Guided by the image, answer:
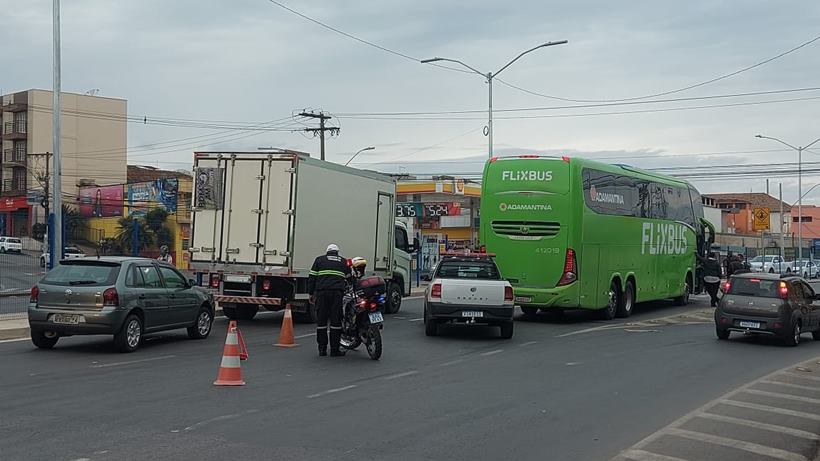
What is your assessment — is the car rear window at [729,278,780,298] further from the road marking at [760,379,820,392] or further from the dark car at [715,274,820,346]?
the road marking at [760,379,820,392]

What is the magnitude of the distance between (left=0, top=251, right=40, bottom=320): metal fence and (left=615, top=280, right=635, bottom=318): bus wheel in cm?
1538

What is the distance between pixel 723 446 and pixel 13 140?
80.2m

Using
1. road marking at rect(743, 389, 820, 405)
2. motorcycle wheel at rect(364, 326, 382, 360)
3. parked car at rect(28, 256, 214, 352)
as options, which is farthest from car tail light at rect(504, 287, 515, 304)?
parked car at rect(28, 256, 214, 352)

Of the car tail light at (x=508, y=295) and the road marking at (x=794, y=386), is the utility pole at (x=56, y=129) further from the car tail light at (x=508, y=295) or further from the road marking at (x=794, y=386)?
the road marking at (x=794, y=386)

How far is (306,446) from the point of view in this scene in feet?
25.5

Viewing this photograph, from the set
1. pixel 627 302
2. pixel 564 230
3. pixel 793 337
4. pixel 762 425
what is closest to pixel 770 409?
pixel 762 425

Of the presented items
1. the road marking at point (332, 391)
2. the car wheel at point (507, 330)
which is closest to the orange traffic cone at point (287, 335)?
the car wheel at point (507, 330)

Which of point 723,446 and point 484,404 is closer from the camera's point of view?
point 723,446

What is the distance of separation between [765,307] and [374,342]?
29.5 feet

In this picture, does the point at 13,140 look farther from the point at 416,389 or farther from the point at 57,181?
the point at 416,389

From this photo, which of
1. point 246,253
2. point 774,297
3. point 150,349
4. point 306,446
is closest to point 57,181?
point 246,253

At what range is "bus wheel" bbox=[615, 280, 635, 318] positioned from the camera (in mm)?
24234

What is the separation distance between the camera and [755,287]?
18.5 metres

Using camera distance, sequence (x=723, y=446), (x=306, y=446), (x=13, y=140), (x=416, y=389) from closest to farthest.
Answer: (x=306, y=446), (x=723, y=446), (x=416, y=389), (x=13, y=140)
